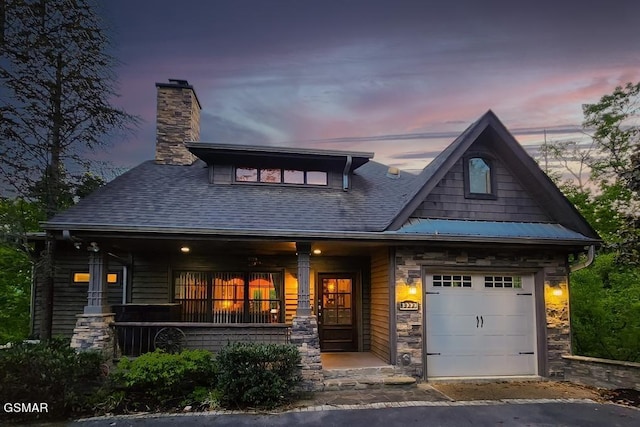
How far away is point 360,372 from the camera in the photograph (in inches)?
292

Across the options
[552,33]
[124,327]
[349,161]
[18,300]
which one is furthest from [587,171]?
[18,300]

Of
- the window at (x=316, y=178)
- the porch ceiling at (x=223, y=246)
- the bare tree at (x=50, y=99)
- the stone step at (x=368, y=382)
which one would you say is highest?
the bare tree at (x=50, y=99)

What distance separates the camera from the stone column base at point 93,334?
6980mm

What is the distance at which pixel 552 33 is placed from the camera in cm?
914

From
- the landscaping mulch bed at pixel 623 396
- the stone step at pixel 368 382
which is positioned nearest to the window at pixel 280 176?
the stone step at pixel 368 382

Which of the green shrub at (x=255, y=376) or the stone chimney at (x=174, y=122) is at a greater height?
the stone chimney at (x=174, y=122)

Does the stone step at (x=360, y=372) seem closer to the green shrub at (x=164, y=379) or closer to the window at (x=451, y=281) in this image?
the window at (x=451, y=281)

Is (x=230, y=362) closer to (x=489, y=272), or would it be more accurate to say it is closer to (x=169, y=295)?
(x=169, y=295)

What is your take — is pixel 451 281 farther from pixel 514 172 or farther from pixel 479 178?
pixel 514 172

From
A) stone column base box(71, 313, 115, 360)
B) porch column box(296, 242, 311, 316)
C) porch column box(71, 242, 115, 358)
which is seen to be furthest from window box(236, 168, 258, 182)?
stone column base box(71, 313, 115, 360)

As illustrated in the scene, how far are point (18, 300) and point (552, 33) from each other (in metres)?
15.0

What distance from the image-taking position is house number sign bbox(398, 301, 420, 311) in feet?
25.5

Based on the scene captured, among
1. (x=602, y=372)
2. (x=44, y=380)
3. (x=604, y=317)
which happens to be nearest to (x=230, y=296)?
(x=44, y=380)

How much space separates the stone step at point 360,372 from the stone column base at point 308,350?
28 cm
